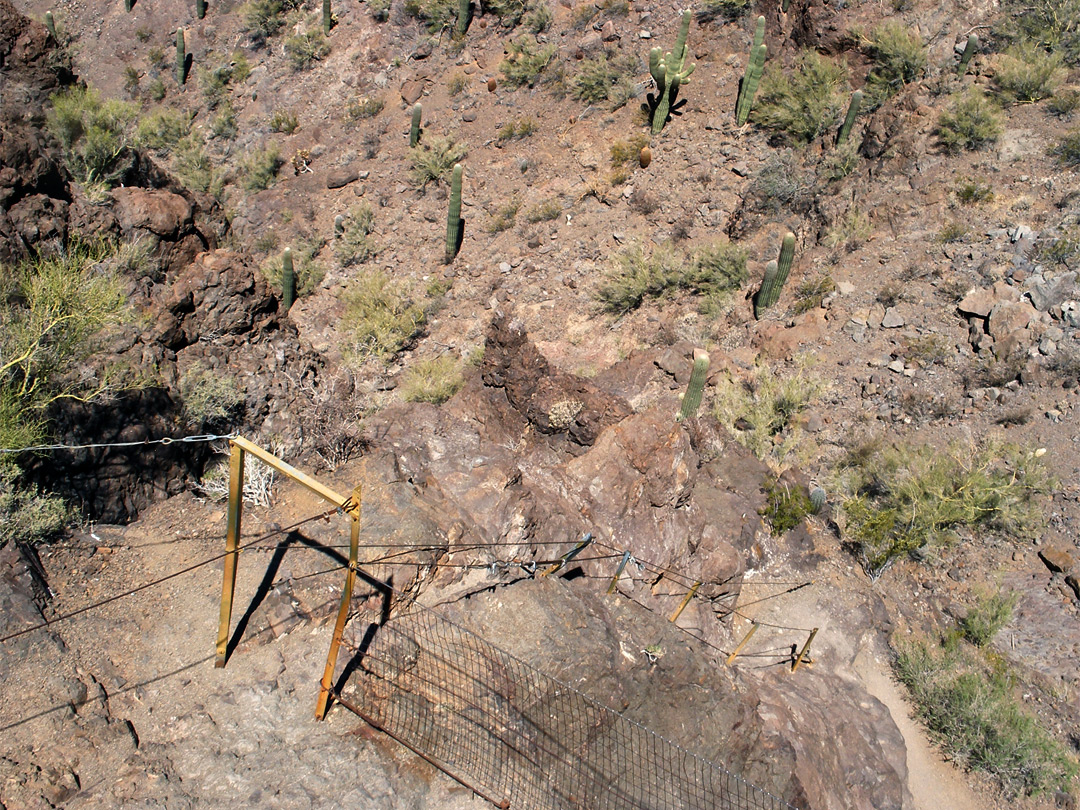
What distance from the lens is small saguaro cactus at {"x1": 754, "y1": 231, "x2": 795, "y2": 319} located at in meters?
12.2

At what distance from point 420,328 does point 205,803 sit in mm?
9905

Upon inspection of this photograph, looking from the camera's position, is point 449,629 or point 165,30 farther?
point 165,30

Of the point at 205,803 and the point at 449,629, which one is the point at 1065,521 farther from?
the point at 205,803

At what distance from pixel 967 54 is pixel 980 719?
1219 cm

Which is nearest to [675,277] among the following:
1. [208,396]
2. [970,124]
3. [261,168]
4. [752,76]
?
[752,76]

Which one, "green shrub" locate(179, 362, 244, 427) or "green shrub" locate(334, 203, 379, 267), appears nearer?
"green shrub" locate(179, 362, 244, 427)

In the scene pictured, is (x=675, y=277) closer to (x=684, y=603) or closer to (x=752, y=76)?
(x=752, y=76)

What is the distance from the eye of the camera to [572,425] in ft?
→ 32.4

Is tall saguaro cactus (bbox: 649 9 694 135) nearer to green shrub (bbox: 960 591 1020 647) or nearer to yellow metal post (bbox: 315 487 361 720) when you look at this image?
green shrub (bbox: 960 591 1020 647)

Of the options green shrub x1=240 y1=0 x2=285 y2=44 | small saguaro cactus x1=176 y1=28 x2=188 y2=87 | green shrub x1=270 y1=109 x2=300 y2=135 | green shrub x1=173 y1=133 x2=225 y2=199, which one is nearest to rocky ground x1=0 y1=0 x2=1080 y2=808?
green shrub x1=173 y1=133 x2=225 y2=199

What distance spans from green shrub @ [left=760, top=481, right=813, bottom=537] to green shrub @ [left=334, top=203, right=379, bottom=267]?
32.1 feet

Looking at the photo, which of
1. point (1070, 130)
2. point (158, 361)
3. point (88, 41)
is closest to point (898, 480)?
point (1070, 130)

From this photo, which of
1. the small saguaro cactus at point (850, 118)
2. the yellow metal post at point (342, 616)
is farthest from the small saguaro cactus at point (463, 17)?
the yellow metal post at point (342, 616)

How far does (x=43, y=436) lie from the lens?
632 centimetres
